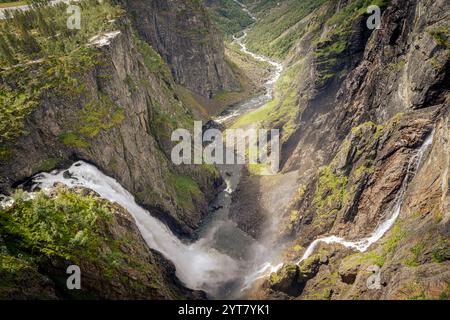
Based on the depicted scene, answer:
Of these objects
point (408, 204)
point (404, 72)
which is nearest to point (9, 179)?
point (408, 204)

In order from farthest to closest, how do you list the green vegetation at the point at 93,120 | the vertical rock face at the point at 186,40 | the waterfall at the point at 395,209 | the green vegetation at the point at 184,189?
1. the vertical rock face at the point at 186,40
2. the green vegetation at the point at 184,189
3. the green vegetation at the point at 93,120
4. the waterfall at the point at 395,209

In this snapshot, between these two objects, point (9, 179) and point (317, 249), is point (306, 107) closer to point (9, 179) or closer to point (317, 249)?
point (317, 249)

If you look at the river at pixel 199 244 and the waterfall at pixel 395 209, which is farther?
the river at pixel 199 244

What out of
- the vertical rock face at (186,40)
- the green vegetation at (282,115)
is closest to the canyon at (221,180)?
the green vegetation at (282,115)

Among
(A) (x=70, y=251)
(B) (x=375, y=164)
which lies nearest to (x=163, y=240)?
(A) (x=70, y=251)

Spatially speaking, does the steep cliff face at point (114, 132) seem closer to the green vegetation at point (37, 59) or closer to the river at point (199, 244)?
the green vegetation at point (37, 59)

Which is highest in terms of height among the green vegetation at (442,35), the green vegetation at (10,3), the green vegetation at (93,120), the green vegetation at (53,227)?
the green vegetation at (10,3)
